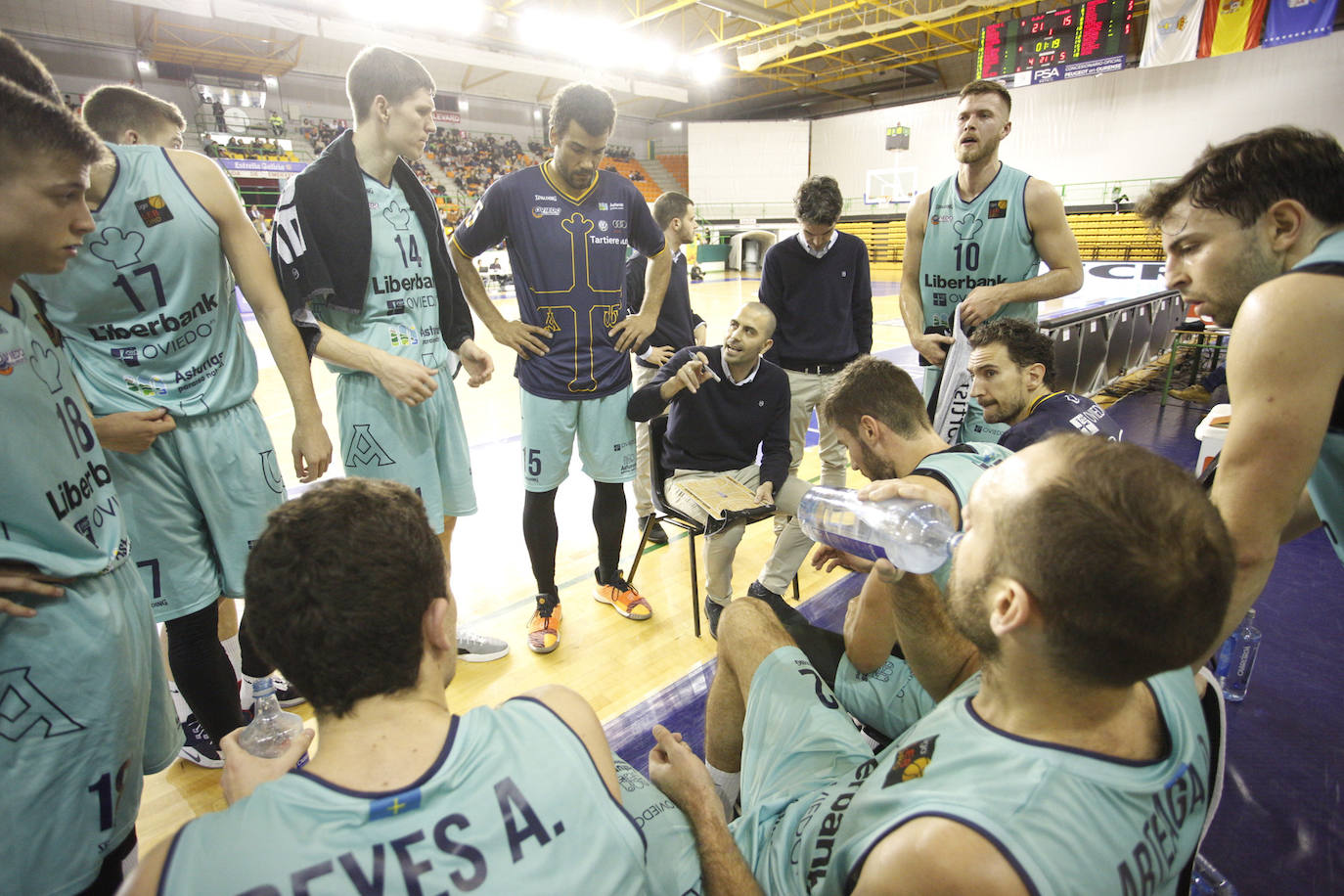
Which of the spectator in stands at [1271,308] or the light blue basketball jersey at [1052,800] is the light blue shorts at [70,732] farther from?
the spectator in stands at [1271,308]

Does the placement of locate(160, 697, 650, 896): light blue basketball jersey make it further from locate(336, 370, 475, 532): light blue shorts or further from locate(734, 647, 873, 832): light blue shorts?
locate(336, 370, 475, 532): light blue shorts

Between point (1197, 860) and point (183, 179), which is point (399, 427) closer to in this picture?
point (183, 179)

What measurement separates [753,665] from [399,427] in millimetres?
1472

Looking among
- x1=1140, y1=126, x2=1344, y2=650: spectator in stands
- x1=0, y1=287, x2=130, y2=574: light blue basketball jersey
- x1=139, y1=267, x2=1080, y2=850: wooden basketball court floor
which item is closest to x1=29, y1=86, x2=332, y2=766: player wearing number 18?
x1=0, y1=287, x2=130, y2=574: light blue basketball jersey

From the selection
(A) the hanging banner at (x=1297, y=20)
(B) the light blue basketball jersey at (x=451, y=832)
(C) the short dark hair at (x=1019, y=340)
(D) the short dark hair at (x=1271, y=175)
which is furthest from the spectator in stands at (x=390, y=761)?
(A) the hanging banner at (x=1297, y=20)

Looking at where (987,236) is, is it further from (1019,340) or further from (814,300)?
(814,300)

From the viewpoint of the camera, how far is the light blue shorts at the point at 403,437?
7.39 feet

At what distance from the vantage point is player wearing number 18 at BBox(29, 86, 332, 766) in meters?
1.63

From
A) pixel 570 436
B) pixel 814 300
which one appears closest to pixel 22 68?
pixel 570 436

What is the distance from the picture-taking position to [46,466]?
1.17 m

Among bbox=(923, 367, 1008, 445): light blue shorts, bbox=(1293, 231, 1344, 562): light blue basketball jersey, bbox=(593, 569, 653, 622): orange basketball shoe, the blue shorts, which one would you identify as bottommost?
bbox=(593, 569, 653, 622): orange basketball shoe

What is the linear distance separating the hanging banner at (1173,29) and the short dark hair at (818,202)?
44.0 ft

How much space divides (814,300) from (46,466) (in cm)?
338

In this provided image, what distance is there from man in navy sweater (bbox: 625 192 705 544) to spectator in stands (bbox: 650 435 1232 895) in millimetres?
3005
